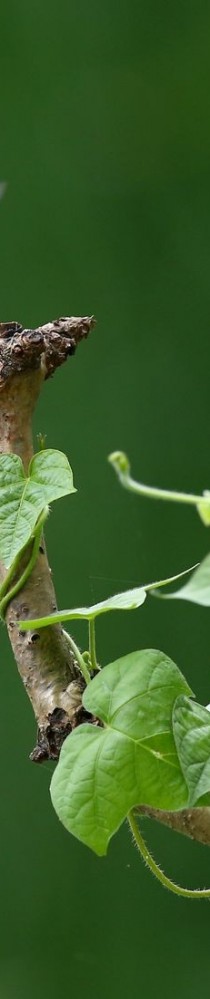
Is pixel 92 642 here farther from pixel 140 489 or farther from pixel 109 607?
pixel 140 489

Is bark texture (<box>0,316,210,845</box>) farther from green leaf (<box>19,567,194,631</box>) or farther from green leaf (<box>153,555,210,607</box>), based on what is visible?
green leaf (<box>153,555,210,607</box>)

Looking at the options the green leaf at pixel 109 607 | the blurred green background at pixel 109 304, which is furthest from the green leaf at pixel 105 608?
the blurred green background at pixel 109 304

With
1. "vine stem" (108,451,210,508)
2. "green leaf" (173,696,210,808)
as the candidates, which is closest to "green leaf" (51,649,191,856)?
"green leaf" (173,696,210,808)

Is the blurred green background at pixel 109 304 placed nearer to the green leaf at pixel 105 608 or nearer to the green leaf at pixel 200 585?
the green leaf at pixel 105 608

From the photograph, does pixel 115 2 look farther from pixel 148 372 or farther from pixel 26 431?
pixel 26 431

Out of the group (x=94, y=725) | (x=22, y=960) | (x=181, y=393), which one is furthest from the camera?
(x=181, y=393)

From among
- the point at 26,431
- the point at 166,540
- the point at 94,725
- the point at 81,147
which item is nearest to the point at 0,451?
the point at 26,431

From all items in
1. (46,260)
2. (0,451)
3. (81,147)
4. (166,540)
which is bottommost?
(166,540)

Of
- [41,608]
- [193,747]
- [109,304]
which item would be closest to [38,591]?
[41,608]
